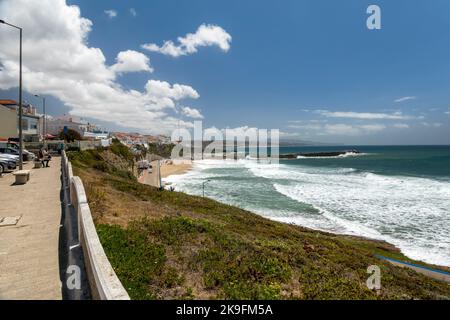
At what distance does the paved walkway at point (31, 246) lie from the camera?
4.64 metres

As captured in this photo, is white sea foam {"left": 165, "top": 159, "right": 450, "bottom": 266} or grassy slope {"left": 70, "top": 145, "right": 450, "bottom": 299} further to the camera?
white sea foam {"left": 165, "top": 159, "right": 450, "bottom": 266}

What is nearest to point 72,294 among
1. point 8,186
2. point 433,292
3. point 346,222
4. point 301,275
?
point 301,275

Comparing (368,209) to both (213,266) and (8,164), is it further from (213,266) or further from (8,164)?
(8,164)

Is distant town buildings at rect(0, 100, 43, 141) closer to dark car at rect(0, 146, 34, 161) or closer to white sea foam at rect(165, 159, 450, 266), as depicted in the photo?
dark car at rect(0, 146, 34, 161)

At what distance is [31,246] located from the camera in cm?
629

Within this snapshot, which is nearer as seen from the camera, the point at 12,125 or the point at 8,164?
the point at 8,164

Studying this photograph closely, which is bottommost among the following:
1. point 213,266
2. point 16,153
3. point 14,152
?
point 213,266

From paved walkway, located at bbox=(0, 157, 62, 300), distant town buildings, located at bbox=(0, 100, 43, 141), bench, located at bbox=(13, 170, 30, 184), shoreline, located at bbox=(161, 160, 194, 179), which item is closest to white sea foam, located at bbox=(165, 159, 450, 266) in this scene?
paved walkway, located at bbox=(0, 157, 62, 300)

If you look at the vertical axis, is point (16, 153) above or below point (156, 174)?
above

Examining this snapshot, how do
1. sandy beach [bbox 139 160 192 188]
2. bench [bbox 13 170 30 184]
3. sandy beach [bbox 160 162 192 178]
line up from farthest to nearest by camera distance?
sandy beach [bbox 160 162 192 178], sandy beach [bbox 139 160 192 188], bench [bbox 13 170 30 184]

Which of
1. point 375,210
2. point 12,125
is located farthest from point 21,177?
point 12,125

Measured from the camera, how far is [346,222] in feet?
72.4

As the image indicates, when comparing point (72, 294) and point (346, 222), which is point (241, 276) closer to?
point (72, 294)

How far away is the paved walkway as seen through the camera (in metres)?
4.64
